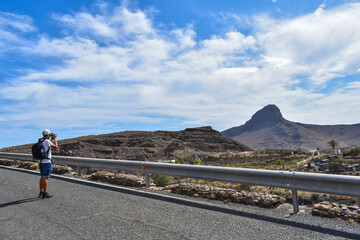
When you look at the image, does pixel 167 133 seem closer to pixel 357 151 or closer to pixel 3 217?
pixel 357 151

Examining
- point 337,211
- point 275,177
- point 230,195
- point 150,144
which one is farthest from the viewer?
point 150,144

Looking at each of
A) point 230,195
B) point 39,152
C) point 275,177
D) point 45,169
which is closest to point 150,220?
point 230,195

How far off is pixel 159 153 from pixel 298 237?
211 ft

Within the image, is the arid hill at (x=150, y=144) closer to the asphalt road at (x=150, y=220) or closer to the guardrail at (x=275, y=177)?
the guardrail at (x=275, y=177)

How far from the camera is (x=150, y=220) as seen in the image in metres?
5.08

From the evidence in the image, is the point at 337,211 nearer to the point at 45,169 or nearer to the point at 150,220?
the point at 150,220

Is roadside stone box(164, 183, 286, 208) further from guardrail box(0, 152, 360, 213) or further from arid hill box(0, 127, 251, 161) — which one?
arid hill box(0, 127, 251, 161)

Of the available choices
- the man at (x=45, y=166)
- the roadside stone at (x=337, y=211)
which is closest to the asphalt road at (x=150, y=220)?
the roadside stone at (x=337, y=211)

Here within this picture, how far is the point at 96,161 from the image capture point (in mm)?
10906

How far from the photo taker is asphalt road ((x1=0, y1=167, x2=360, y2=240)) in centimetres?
430

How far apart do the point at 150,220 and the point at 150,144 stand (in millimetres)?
70461

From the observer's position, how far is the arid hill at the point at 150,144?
55278 mm

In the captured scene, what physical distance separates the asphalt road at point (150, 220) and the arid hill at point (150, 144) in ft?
142

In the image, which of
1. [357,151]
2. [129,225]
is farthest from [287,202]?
[357,151]
